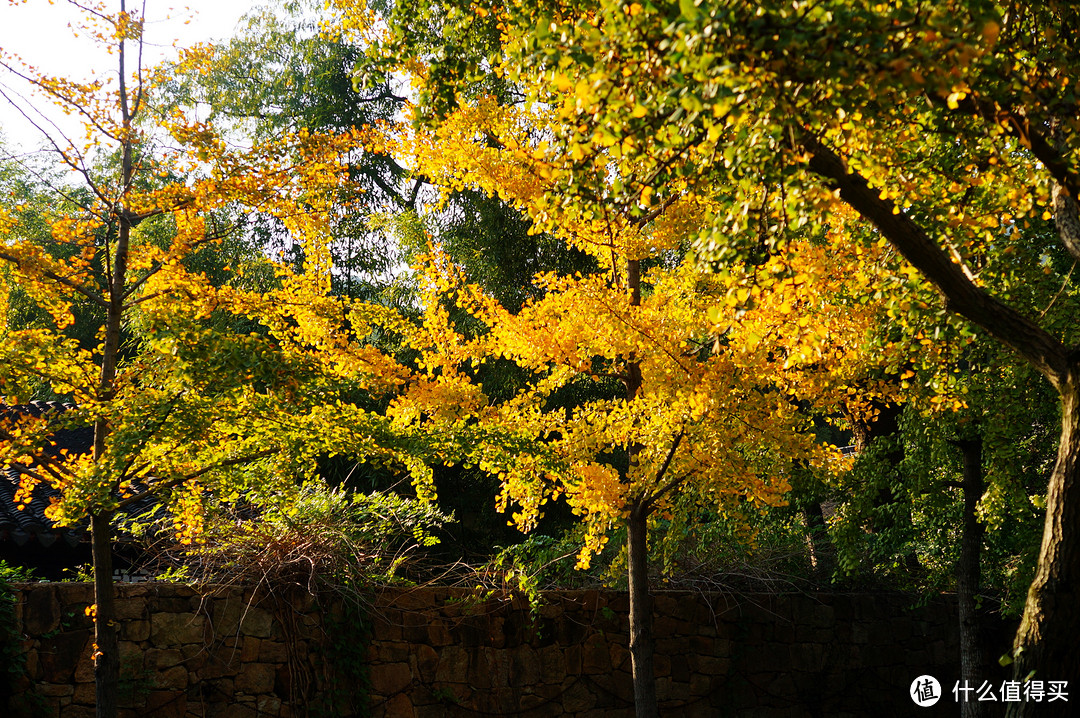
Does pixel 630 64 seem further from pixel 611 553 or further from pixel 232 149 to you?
pixel 611 553

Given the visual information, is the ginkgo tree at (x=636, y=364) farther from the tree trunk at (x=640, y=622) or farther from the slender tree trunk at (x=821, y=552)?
the slender tree trunk at (x=821, y=552)

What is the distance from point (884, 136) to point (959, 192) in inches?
22.3

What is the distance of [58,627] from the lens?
525 cm

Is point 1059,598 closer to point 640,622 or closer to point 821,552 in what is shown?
point 640,622

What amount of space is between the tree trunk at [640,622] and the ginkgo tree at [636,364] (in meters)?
0.01

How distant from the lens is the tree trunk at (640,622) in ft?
20.1

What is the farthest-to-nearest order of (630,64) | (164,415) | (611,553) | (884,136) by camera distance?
(611,553) → (884,136) → (164,415) → (630,64)

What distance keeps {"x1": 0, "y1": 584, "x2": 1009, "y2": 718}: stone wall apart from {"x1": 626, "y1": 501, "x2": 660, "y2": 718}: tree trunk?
1.04 m

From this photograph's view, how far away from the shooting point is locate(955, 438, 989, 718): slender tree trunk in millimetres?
7074

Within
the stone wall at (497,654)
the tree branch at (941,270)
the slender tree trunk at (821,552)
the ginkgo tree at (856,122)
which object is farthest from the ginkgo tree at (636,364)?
the slender tree trunk at (821,552)

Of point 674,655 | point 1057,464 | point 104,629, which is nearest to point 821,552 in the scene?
point 674,655

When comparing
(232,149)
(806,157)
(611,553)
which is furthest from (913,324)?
(611,553)

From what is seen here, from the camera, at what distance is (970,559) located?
7129 mm

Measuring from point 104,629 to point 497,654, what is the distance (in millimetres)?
3166
